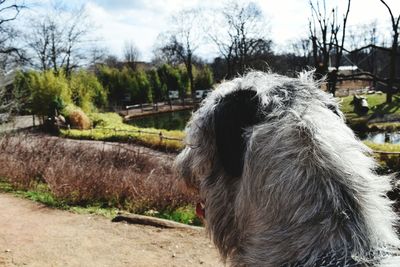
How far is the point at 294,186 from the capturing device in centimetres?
116

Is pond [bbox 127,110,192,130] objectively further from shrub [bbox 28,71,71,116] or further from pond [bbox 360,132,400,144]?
pond [bbox 360,132,400,144]

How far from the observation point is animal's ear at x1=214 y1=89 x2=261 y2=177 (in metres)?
1.33

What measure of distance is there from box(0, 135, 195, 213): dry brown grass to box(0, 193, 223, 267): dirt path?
1.03 metres

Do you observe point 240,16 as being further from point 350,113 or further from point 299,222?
point 299,222

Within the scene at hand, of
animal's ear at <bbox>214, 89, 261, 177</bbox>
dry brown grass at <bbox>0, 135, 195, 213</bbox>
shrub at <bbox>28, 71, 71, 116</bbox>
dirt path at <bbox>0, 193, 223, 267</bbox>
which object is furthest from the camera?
shrub at <bbox>28, 71, 71, 116</bbox>

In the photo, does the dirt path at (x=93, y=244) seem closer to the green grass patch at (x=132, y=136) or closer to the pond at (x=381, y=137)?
the green grass patch at (x=132, y=136)

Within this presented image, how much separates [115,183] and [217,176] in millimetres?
7377

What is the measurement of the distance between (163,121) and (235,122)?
118 feet

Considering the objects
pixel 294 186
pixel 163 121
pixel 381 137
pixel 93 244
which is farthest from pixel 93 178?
pixel 163 121

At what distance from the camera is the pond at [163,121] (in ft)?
111

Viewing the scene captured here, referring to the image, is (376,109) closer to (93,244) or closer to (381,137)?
(381,137)

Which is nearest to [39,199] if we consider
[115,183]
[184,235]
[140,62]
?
[115,183]

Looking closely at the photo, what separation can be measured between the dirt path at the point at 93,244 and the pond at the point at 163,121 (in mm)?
25899

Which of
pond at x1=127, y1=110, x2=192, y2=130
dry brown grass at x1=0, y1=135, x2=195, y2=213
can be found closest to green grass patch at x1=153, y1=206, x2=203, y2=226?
dry brown grass at x1=0, y1=135, x2=195, y2=213
